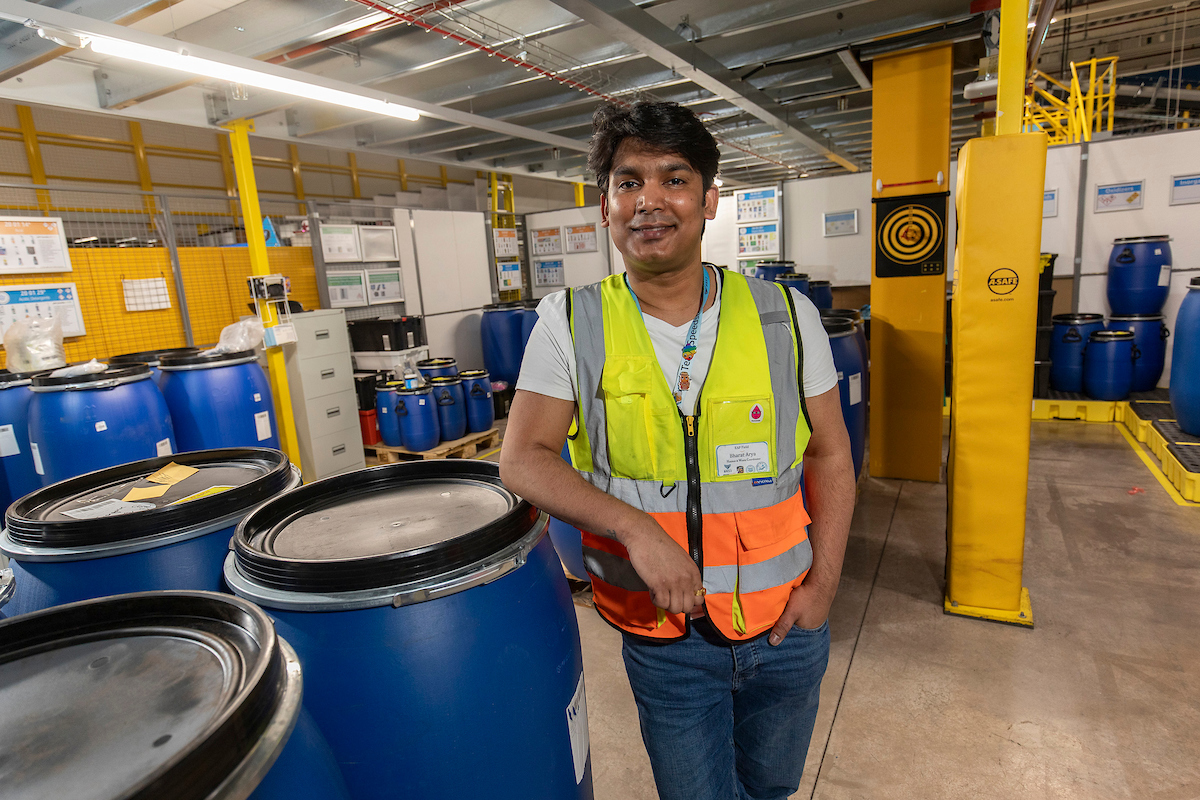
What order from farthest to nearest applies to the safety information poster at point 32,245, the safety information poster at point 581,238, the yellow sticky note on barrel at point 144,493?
1. the safety information poster at point 581,238
2. the safety information poster at point 32,245
3. the yellow sticky note on barrel at point 144,493

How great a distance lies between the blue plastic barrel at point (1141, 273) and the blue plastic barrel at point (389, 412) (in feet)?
21.9

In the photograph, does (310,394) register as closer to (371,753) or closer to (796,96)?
(371,753)

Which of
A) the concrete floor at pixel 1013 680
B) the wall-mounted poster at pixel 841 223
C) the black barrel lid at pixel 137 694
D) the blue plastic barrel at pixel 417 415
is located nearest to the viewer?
the black barrel lid at pixel 137 694

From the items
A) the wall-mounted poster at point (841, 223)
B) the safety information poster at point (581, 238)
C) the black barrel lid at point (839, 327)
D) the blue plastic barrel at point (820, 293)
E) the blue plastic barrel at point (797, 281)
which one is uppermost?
the safety information poster at point (581, 238)

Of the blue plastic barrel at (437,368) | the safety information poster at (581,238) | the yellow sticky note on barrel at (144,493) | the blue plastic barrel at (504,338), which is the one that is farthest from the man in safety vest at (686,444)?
the safety information poster at (581,238)

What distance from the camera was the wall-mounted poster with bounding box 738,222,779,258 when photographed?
7.07 meters

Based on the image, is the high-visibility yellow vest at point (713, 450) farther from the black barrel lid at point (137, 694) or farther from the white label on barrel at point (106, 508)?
the white label on barrel at point (106, 508)

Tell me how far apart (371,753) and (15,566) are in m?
0.94

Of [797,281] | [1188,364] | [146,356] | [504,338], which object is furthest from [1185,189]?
[146,356]

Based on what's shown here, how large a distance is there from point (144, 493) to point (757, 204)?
21.9ft

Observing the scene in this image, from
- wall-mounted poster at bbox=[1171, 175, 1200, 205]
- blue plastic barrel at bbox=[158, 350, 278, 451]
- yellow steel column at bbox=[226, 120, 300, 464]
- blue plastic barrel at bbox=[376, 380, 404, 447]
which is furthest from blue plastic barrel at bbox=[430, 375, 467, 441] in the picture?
wall-mounted poster at bbox=[1171, 175, 1200, 205]

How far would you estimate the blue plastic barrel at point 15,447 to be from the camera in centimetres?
354

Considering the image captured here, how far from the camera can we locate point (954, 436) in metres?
2.81

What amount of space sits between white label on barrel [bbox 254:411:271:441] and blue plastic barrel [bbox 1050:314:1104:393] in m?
6.64
